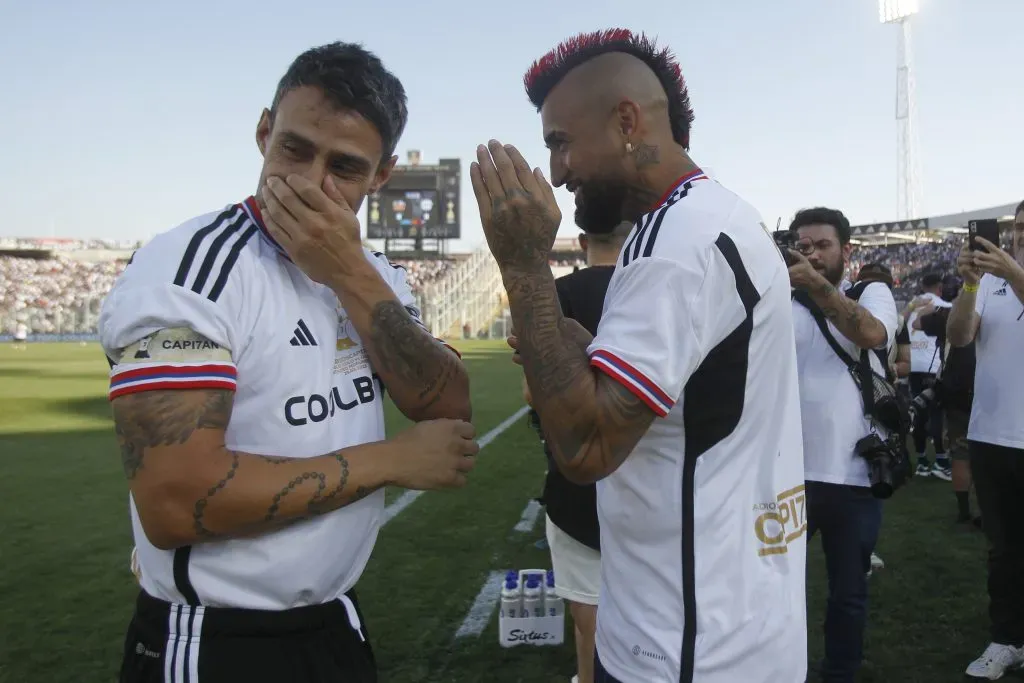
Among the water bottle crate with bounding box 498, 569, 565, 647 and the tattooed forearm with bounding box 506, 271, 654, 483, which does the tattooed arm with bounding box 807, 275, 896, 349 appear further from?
the tattooed forearm with bounding box 506, 271, 654, 483

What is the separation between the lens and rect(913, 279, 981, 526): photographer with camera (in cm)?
586

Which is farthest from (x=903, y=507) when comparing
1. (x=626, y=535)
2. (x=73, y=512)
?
(x=73, y=512)

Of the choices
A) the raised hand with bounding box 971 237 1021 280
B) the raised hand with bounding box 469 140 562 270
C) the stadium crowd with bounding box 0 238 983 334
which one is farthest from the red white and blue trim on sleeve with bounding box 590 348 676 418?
the stadium crowd with bounding box 0 238 983 334

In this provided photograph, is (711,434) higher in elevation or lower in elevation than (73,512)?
higher

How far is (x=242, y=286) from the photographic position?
1.56 meters

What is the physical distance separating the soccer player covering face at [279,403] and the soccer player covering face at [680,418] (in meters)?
0.33

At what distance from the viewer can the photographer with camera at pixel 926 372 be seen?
904 centimetres

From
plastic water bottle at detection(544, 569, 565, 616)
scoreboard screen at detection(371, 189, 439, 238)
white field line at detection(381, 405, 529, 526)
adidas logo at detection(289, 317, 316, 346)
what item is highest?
scoreboard screen at detection(371, 189, 439, 238)

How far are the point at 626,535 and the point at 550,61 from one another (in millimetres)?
1285

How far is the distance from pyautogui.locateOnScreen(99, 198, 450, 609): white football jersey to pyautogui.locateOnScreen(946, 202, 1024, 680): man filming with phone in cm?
379

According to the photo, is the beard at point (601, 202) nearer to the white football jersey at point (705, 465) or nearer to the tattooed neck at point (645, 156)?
→ the tattooed neck at point (645, 156)

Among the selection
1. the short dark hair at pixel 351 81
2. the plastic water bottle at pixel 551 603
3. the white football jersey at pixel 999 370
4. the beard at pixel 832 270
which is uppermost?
the short dark hair at pixel 351 81

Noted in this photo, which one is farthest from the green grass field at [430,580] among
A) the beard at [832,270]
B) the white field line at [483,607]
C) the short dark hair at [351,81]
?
the short dark hair at [351,81]

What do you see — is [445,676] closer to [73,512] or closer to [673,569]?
[673,569]
